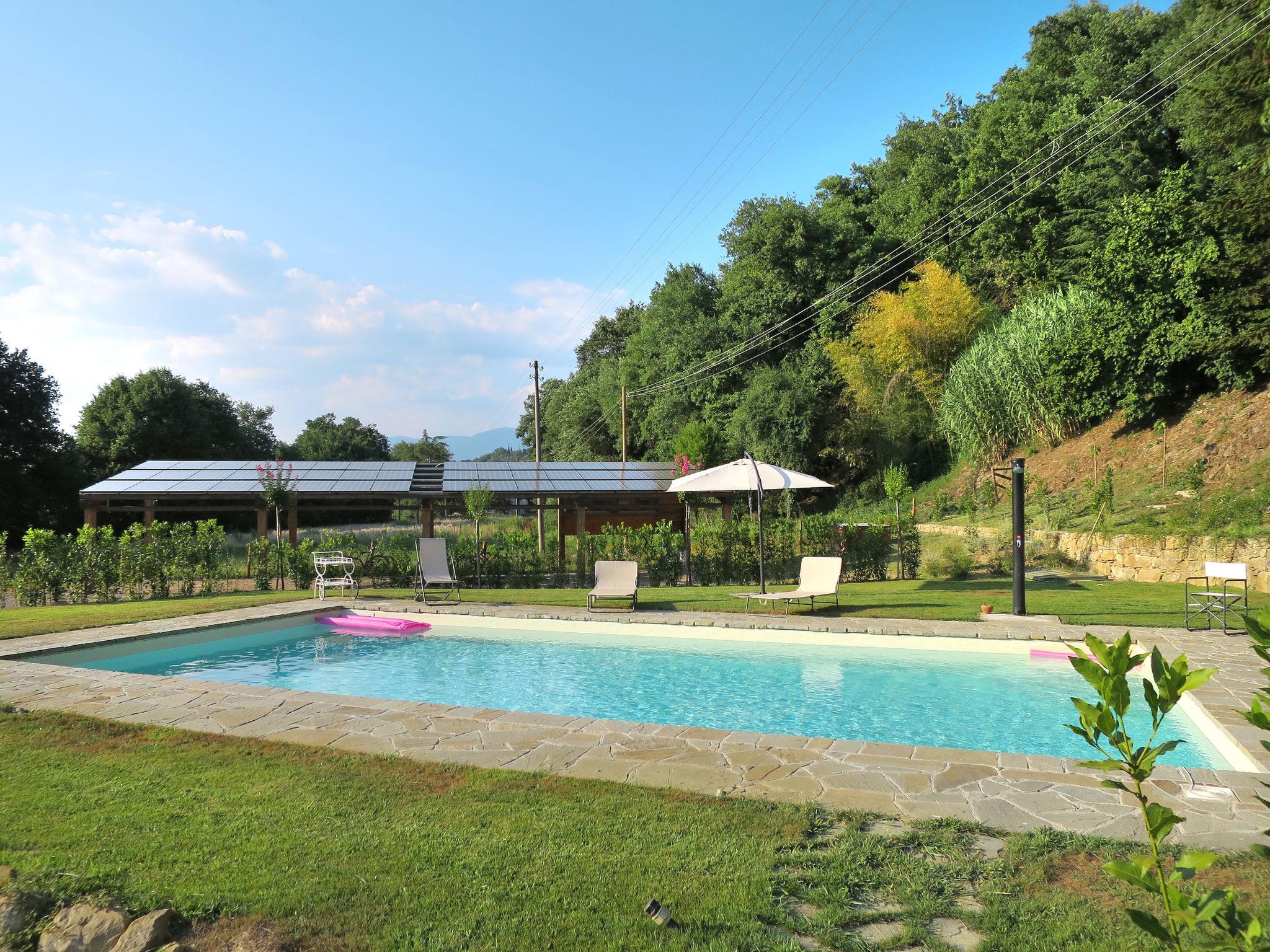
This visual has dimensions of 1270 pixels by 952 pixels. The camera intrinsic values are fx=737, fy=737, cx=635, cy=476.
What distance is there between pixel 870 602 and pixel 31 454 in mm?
29407

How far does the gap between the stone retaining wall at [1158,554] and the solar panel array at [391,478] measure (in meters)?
9.37

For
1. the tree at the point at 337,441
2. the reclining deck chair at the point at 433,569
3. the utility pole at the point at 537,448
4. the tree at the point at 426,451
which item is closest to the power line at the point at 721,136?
the utility pole at the point at 537,448

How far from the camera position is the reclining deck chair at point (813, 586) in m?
11.0

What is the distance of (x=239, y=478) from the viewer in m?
18.7

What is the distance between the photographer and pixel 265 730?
5188 mm

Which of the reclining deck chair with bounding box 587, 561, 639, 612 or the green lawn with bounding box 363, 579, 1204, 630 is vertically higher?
the reclining deck chair with bounding box 587, 561, 639, 612

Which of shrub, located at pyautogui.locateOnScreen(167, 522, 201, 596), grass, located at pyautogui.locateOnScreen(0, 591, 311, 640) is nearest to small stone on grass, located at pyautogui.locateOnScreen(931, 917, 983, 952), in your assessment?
grass, located at pyautogui.locateOnScreen(0, 591, 311, 640)

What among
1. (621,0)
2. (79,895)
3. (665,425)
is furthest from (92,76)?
(665,425)

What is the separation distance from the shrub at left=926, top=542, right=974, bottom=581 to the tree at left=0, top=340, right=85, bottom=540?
28216 millimetres

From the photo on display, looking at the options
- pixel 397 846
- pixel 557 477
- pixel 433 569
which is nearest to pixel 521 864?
pixel 397 846

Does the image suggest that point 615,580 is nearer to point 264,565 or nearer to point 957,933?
point 264,565

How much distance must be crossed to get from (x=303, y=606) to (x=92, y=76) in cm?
809

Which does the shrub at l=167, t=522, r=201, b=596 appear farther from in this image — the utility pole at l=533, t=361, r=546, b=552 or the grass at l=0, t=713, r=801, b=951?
the grass at l=0, t=713, r=801, b=951

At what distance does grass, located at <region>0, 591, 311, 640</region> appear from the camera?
971cm
